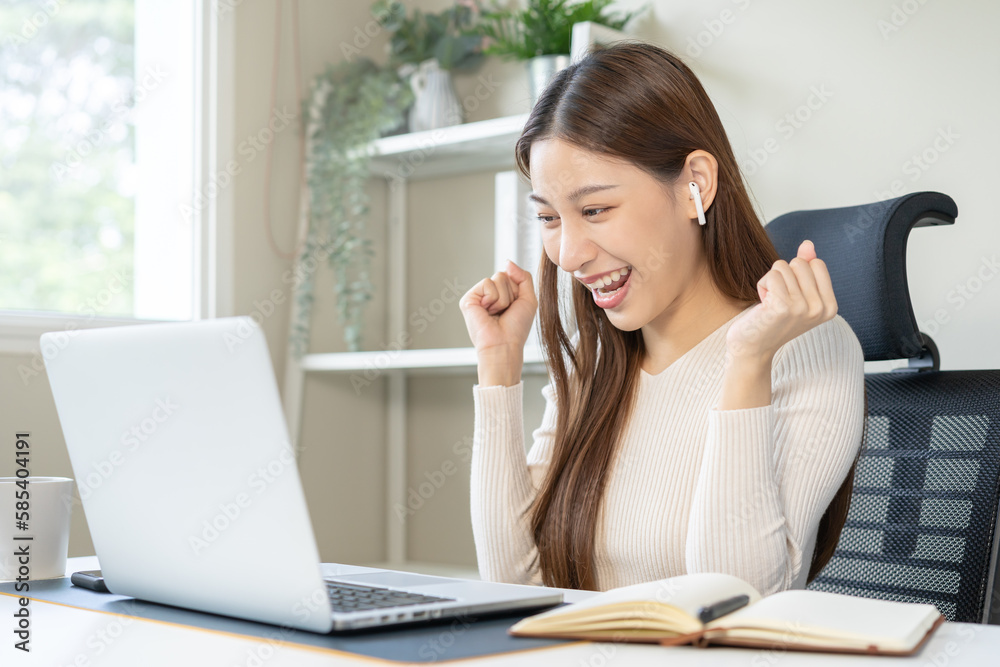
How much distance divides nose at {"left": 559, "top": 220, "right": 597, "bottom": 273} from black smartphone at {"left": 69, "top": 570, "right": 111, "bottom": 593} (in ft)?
2.01

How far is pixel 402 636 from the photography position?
0.63m

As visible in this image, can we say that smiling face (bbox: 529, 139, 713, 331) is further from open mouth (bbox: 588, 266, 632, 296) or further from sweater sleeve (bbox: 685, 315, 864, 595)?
sweater sleeve (bbox: 685, 315, 864, 595)

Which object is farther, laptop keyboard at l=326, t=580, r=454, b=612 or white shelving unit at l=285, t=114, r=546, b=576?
white shelving unit at l=285, t=114, r=546, b=576

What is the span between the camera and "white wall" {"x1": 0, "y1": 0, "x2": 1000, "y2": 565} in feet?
5.57

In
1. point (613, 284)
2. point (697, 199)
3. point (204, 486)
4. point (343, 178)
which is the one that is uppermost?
point (343, 178)

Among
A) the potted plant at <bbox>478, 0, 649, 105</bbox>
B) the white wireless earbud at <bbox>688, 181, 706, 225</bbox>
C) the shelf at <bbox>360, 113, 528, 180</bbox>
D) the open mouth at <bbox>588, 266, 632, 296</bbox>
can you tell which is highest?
the potted plant at <bbox>478, 0, 649, 105</bbox>

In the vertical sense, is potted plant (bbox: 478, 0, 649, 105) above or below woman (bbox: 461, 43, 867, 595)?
above

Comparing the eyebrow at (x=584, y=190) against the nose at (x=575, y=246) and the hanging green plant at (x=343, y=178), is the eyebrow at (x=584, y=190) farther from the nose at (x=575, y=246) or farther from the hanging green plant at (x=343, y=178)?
the hanging green plant at (x=343, y=178)

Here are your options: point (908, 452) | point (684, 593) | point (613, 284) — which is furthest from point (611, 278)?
point (684, 593)

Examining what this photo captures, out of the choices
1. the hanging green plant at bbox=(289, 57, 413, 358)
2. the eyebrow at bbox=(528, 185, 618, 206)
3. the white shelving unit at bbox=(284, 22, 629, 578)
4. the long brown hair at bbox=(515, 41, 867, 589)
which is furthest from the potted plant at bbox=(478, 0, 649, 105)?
the eyebrow at bbox=(528, 185, 618, 206)

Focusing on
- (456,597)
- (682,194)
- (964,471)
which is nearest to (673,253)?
(682,194)

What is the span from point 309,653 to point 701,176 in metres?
0.79

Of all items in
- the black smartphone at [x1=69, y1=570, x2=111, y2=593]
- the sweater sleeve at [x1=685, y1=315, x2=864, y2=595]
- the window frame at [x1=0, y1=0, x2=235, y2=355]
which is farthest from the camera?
the window frame at [x1=0, y1=0, x2=235, y2=355]

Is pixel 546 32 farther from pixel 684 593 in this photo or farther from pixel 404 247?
pixel 684 593
